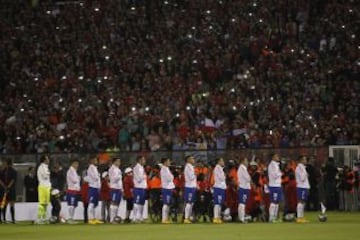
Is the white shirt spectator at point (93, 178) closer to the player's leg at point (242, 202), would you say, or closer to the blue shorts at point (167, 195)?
the blue shorts at point (167, 195)

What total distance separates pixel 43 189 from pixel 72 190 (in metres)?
1.04

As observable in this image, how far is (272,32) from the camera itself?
4356 cm

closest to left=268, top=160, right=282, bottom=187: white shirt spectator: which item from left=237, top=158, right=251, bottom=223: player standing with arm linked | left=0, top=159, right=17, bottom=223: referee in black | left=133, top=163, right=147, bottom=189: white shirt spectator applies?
left=237, top=158, right=251, bottom=223: player standing with arm linked

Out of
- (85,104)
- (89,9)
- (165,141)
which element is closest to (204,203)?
(165,141)

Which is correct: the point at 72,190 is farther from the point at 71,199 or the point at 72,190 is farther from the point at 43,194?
the point at 43,194

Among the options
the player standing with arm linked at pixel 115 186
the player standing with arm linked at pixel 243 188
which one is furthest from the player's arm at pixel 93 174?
the player standing with arm linked at pixel 243 188

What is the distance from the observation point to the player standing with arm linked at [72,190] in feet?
107

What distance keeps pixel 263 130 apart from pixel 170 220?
7.58 meters

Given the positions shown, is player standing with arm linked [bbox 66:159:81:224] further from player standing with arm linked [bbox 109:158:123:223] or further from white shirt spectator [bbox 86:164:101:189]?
player standing with arm linked [bbox 109:158:123:223]

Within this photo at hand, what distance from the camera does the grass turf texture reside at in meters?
24.6

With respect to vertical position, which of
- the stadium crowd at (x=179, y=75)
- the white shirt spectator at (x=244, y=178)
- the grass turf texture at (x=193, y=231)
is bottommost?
the grass turf texture at (x=193, y=231)

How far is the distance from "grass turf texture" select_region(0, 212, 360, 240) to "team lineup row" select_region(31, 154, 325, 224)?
0.97 metres

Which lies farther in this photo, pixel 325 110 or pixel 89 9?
pixel 89 9

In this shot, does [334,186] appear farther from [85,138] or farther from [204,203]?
[85,138]
